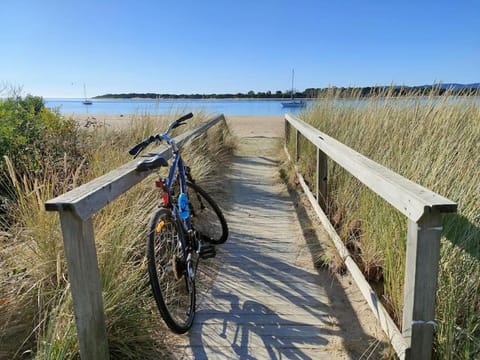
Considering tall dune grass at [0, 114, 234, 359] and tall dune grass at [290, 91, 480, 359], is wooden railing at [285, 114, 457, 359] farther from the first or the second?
tall dune grass at [0, 114, 234, 359]

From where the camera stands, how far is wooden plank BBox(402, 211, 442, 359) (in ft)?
5.14

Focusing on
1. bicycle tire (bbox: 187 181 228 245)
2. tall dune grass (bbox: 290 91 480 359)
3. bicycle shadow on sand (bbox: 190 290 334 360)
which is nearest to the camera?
tall dune grass (bbox: 290 91 480 359)

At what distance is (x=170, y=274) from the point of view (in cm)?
277

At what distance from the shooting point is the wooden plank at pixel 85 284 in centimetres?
163

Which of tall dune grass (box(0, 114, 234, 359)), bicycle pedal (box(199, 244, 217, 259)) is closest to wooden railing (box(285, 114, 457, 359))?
tall dune grass (box(0, 114, 234, 359))

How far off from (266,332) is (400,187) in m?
1.28

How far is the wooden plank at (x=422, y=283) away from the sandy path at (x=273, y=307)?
582 millimetres

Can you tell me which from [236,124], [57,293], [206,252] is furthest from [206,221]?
[236,124]

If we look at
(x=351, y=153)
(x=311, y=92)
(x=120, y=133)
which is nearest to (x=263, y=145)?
(x=311, y=92)

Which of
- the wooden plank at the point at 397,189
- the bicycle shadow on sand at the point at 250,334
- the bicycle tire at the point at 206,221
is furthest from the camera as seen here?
the bicycle tire at the point at 206,221

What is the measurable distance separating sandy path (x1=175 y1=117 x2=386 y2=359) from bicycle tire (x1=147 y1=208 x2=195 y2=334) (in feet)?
0.39

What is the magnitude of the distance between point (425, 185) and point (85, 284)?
1.96m

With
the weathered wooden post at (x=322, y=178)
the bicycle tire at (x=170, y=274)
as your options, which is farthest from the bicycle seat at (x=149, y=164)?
the weathered wooden post at (x=322, y=178)

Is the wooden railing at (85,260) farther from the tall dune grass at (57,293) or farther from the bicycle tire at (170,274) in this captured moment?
the bicycle tire at (170,274)
